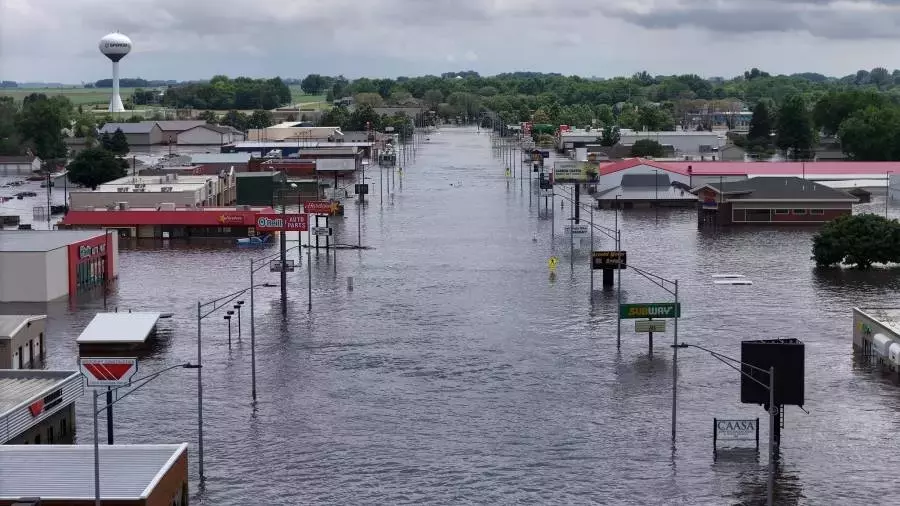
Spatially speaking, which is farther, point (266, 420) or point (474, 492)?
point (266, 420)

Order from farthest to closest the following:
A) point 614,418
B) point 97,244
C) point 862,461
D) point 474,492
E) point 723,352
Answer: point 97,244 < point 723,352 < point 614,418 < point 862,461 < point 474,492

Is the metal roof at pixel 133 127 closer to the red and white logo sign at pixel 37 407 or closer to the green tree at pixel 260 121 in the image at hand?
the green tree at pixel 260 121

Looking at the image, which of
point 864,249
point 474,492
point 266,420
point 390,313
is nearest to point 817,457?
point 474,492

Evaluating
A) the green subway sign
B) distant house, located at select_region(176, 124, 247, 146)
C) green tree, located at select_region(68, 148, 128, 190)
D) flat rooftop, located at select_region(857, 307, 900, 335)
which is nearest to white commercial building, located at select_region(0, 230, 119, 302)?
Result: the green subway sign

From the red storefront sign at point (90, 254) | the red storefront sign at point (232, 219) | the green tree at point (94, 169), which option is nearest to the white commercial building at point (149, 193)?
the red storefront sign at point (232, 219)

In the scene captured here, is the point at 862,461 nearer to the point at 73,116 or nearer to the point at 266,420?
the point at 266,420

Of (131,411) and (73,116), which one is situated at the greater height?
(73,116)
